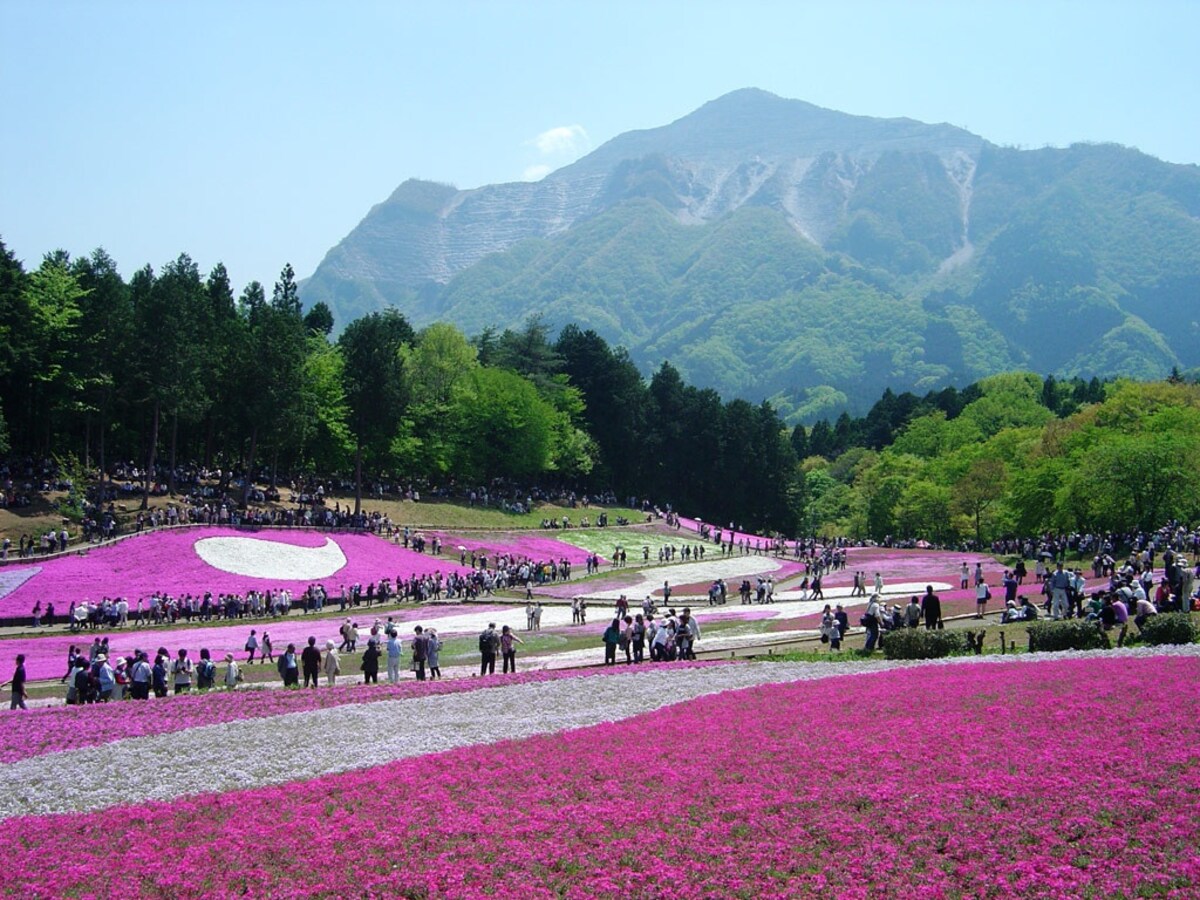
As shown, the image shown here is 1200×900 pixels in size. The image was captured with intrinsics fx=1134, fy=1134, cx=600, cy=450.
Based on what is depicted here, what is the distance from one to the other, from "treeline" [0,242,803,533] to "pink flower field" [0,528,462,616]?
10.3m

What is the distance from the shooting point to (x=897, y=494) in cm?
11725

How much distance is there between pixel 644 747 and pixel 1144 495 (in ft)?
202

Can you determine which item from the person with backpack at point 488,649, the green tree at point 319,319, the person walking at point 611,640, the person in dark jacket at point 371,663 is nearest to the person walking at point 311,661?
the person in dark jacket at point 371,663

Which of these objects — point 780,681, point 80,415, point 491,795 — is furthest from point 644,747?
point 80,415

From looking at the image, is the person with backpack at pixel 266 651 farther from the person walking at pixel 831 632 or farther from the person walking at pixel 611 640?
the person walking at pixel 831 632

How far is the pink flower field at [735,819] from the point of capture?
1450 cm

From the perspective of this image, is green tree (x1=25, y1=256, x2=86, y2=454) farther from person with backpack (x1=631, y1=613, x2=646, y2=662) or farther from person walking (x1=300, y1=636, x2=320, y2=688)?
person with backpack (x1=631, y1=613, x2=646, y2=662)

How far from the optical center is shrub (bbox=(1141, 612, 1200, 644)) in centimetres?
2827

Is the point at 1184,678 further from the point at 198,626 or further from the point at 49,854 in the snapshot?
the point at 198,626

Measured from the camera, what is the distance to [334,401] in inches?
3469

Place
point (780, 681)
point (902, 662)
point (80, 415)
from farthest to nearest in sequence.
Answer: point (80, 415)
point (902, 662)
point (780, 681)

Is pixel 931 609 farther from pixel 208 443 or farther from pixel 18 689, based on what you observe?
pixel 208 443

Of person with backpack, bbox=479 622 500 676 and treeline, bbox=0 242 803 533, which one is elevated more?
treeline, bbox=0 242 803 533

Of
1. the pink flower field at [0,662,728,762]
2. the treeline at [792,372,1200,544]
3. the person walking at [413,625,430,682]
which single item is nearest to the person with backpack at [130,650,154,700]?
the pink flower field at [0,662,728,762]
